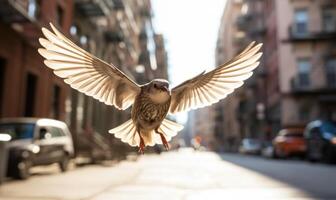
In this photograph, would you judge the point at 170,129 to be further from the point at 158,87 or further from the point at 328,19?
the point at 328,19

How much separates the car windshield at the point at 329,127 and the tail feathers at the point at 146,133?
19.7m

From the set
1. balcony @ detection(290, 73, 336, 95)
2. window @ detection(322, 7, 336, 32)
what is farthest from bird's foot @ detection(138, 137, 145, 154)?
window @ detection(322, 7, 336, 32)

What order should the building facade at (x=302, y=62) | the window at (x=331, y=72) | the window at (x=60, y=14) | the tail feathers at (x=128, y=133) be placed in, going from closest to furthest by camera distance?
the tail feathers at (x=128, y=133) → the window at (x=60, y=14) → the window at (x=331, y=72) → the building facade at (x=302, y=62)

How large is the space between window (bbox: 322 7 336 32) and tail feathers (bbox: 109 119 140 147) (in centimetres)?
4235

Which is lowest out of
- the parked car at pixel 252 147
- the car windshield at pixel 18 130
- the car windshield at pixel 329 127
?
the parked car at pixel 252 147

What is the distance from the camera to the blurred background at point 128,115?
1032 cm

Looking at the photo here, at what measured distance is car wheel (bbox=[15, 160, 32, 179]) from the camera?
12172 millimetres

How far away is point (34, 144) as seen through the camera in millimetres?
13922

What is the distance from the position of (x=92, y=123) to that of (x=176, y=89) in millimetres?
29156

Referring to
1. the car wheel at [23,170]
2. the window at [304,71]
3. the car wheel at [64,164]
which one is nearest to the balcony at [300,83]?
the window at [304,71]

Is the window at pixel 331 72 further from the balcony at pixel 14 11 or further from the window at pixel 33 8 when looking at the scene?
the balcony at pixel 14 11

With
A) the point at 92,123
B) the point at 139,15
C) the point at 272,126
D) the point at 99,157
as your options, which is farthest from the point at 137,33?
the point at 99,157

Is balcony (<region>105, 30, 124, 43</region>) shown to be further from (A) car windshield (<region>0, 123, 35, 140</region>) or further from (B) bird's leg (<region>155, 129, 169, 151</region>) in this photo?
(B) bird's leg (<region>155, 129, 169, 151</region>)

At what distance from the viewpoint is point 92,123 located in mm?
30547
